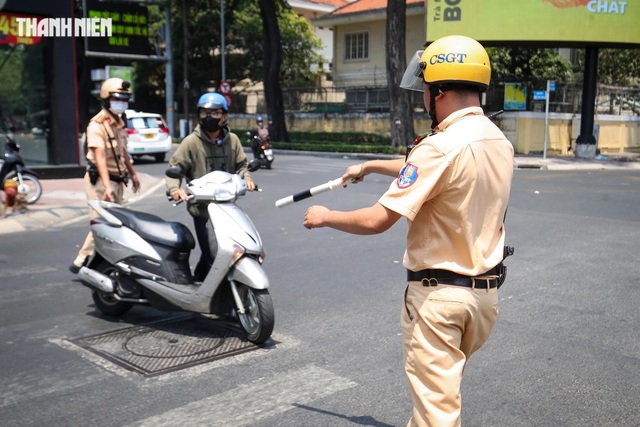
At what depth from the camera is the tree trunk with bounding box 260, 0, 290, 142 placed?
1251 inches

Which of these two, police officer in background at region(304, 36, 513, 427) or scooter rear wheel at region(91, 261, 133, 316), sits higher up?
police officer in background at region(304, 36, 513, 427)

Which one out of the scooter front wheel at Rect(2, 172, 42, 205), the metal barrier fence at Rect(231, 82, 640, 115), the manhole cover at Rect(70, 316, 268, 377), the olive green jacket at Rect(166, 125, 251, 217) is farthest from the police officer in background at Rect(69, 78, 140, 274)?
the metal barrier fence at Rect(231, 82, 640, 115)

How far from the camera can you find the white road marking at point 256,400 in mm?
3709

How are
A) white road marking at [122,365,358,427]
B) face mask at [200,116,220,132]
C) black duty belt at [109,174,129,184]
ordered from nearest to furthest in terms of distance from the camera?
white road marking at [122,365,358,427] → face mask at [200,116,220,132] → black duty belt at [109,174,129,184]

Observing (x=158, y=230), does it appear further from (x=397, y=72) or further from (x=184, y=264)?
(x=397, y=72)

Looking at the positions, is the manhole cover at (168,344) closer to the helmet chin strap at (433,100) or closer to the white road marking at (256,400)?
the white road marking at (256,400)

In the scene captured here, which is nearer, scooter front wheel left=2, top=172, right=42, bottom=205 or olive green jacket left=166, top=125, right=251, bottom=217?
olive green jacket left=166, top=125, right=251, bottom=217

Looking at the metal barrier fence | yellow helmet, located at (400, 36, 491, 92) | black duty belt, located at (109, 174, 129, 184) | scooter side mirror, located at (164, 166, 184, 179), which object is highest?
the metal barrier fence

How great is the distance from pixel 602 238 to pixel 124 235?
629cm

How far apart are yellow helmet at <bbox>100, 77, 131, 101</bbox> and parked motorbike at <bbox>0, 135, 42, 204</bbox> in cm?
575

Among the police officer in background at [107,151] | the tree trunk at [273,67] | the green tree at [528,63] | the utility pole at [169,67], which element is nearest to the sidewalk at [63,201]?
the police officer in background at [107,151]

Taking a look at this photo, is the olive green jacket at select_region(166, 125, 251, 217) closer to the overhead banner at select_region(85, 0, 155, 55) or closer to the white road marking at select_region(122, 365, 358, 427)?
the white road marking at select_region(122, 365, 358, 427)

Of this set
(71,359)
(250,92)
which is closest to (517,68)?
(250,92)

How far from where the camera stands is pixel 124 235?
5.56 metres
